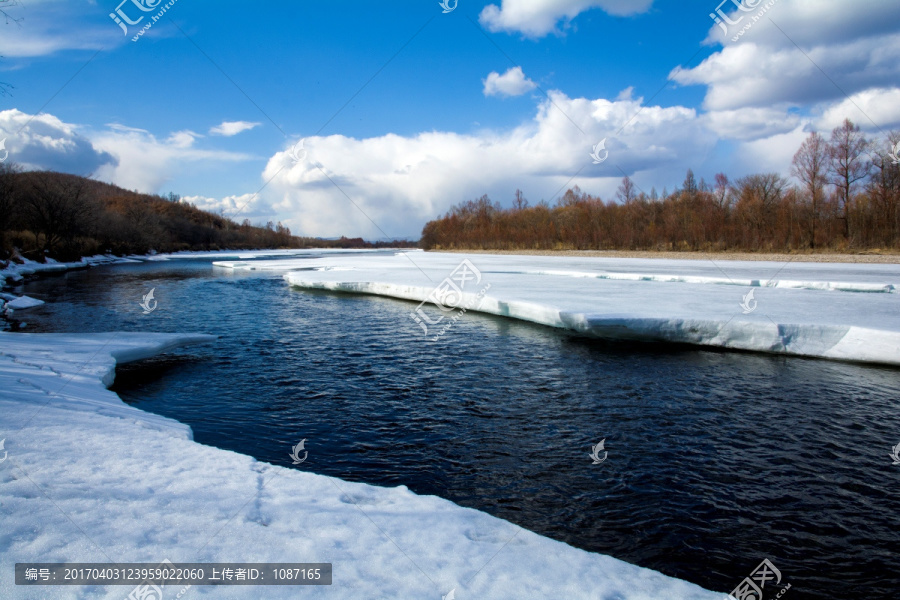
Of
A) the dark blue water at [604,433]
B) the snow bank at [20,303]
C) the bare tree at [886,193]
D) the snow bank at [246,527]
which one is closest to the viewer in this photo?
the snow bank at [246,527]

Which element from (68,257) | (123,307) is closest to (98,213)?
(68,257)

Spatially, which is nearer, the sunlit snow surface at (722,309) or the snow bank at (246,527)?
the snow bank at (246,527)

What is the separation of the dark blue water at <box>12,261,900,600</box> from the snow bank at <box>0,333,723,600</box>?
673 millimetres

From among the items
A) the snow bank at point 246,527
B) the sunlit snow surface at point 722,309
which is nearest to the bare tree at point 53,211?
the sunlit snow surface at point 722,309

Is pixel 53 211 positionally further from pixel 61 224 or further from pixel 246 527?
pixel 246 527

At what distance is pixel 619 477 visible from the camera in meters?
4.45

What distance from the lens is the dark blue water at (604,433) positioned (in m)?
3.61

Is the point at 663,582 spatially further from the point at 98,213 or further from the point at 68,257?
the point at 98,213

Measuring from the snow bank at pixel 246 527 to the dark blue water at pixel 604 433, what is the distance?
673 millimetres

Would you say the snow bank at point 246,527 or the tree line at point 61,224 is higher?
the tree line at point 61,224

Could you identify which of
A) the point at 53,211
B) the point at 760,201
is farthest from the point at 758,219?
the point at 53,211

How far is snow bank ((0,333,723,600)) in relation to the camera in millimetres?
2510

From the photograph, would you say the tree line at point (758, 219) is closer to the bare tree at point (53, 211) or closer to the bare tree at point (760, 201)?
the bare tree at point (760, 201)

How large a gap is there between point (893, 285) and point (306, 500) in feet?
50.3
